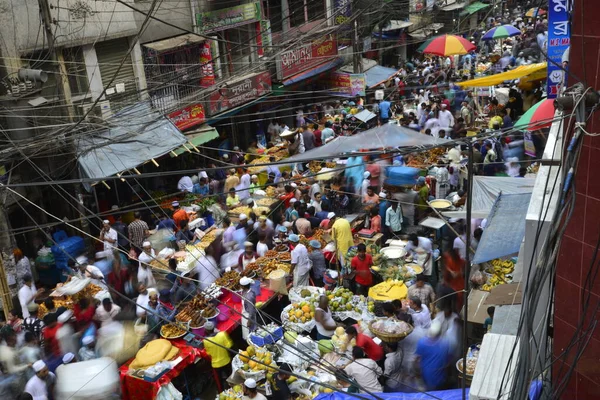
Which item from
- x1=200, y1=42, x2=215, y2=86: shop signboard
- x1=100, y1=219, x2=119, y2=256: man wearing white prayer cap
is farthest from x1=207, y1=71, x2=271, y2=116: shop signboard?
x1=100, y1=219, x2=119, y2=256: man wearing white prayer cap

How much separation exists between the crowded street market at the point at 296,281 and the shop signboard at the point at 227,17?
190 inches

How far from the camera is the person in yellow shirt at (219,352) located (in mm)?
8969

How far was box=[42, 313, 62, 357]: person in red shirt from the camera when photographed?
29.3ft

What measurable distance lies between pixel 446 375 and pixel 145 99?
1150cm

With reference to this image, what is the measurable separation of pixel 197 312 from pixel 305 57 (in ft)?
49.7

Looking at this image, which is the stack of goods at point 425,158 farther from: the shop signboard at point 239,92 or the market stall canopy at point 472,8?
the market stall canopy at point 472,8

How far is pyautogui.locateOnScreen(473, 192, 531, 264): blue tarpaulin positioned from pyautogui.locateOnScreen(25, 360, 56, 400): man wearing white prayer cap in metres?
5.80

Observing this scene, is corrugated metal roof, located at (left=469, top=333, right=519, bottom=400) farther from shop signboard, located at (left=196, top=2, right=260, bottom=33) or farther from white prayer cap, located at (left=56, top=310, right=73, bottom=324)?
shop signboard, located at (left=196, top=2, right=260, bottom=33)

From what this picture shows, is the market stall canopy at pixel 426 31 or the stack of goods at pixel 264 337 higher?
the stack of goods at pixel 264 337

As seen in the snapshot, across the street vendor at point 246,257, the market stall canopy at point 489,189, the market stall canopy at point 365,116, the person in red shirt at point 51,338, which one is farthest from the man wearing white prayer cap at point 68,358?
the market stall canopy at point 365,116

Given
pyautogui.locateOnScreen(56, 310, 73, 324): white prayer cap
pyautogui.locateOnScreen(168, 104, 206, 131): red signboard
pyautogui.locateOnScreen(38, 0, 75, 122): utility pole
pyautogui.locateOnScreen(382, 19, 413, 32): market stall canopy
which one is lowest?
pyautogui.locateOnScreen(56, 310, 73, 324): white prayer cap

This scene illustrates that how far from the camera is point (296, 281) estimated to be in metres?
11.0

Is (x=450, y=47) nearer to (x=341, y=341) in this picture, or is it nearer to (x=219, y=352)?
(x=341, y=341)

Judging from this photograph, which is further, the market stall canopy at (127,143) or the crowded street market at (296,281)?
the market stall canopy at (127,143)
